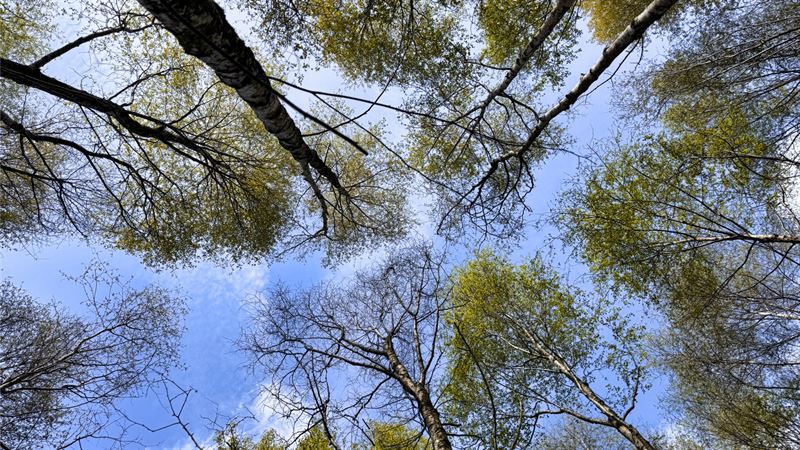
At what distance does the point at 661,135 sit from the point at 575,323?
4.03m

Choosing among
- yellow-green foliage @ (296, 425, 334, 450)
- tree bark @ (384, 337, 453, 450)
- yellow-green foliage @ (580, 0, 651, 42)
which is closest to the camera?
tree bark @ (384, 337, 453, 450)

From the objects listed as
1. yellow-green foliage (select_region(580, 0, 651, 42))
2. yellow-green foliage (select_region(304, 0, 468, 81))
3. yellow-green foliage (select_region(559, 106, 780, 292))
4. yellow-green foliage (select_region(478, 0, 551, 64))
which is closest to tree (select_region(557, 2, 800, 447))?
yellow-green foliage (select_region(559, 106, 780, 292))

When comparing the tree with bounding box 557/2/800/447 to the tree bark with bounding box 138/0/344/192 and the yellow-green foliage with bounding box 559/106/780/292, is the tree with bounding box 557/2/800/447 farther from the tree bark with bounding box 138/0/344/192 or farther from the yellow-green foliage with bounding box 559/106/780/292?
the tree bark with bounding box 138/0/344/192

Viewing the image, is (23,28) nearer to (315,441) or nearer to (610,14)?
(315,441)

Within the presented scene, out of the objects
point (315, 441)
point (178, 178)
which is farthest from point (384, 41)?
point (315, 441)

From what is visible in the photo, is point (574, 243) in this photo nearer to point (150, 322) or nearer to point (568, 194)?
point (568, 194)

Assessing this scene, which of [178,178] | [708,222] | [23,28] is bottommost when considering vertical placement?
[708,222]

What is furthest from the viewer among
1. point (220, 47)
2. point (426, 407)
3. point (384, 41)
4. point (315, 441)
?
point (384, 41)

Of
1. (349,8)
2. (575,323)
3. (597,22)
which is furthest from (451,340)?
(597,22)

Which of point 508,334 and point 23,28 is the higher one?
→ point 23,28

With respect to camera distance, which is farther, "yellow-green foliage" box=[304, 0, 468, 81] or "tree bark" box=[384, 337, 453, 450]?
"yellow-green foliage" box=[304, 0, 468, 81]

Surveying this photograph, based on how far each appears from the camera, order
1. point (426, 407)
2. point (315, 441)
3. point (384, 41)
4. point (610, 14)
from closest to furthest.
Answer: point (426, 407) → point (315, 441) → point (384, 41) → point (610, 14)

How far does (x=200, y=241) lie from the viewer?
28.8 feet

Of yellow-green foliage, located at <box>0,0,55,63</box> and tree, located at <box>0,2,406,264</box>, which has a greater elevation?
yellow-green foliage, located at <box>0,0,55,63</box>
